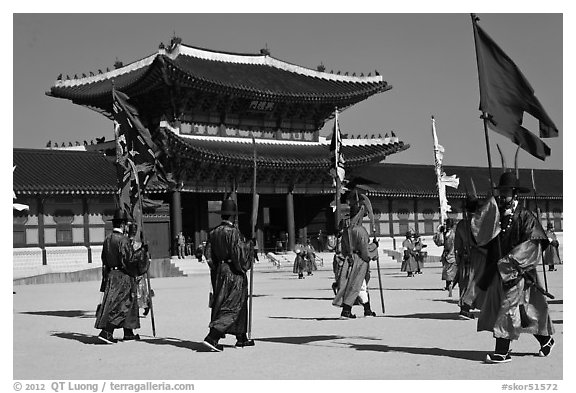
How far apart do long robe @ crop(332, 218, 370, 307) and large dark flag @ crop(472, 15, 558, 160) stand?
448 centimetres

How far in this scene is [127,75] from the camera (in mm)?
37906

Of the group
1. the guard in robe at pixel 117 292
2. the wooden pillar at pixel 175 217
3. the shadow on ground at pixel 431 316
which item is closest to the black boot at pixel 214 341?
the guard in robe at pixel 117 292

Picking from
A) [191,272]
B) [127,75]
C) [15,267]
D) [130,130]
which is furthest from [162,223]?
[130,130]

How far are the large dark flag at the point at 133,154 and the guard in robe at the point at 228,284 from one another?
3605 mm

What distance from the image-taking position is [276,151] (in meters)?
36.8

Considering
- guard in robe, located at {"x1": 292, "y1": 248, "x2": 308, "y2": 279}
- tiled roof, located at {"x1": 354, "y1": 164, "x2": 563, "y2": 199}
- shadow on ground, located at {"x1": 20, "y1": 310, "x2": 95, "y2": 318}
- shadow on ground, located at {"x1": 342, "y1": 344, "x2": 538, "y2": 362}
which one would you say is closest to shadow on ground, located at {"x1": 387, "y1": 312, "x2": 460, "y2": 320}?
shadow on ground, located at {"x1": 342, "y1": 344, "x2": 538, "y2": 362}

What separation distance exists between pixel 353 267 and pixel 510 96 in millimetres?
4756

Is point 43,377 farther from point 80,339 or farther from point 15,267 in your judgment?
point 15,267

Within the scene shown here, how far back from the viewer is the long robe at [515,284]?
27.2ft

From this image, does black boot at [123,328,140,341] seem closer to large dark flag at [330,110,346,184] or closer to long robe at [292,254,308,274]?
large dark flag at [330,110,346,184]

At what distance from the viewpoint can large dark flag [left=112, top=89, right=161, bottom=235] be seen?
1345 cm

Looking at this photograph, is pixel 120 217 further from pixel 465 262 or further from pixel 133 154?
pixel 465 262

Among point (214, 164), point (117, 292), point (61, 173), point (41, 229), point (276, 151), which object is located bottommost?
point (117, 292)

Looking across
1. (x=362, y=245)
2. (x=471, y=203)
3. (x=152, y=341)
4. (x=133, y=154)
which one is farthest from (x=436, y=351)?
(x=133, y=154)
